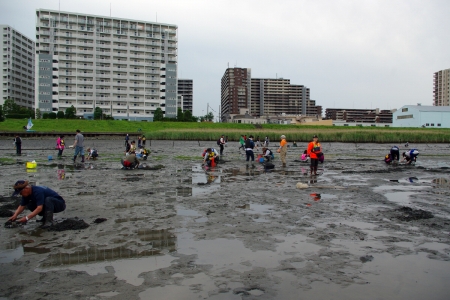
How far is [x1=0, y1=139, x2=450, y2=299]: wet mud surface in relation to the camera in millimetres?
4414

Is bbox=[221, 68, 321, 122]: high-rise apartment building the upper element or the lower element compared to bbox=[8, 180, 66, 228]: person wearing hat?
upper

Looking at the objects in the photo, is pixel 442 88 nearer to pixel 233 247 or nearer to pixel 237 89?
pixel 237 89

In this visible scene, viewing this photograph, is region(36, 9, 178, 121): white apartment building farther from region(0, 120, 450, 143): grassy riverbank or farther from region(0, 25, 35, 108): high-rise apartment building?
region(0, 120, 450, 143): grassy riverbank

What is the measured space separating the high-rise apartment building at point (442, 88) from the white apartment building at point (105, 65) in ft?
434

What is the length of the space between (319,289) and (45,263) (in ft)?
12.0

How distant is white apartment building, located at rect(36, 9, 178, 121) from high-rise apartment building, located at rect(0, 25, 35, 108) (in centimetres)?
2071

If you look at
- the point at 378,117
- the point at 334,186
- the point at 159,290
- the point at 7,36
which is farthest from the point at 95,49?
the point at 378,117

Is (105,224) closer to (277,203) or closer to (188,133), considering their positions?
(277,203)

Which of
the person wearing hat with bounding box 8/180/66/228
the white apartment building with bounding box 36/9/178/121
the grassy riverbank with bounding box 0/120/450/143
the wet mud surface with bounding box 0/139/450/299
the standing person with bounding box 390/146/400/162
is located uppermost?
the white apartment building with bounding box 36/9/178/121

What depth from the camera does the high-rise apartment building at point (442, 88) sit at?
168 metres

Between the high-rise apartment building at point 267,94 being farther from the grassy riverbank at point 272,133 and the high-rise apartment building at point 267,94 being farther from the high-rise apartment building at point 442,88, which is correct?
the grassy riverbank at point 272,133

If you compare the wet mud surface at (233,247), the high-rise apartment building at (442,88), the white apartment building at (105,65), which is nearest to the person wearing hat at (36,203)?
the wet mud surface at (233,247)

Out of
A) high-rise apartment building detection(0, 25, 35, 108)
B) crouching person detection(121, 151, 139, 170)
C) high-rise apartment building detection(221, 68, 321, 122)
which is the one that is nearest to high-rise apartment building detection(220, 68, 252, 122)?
high-rise apartment building detection(221, 68, 321, 122)

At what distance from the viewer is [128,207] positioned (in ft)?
28.7
